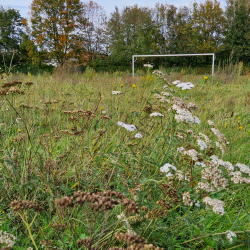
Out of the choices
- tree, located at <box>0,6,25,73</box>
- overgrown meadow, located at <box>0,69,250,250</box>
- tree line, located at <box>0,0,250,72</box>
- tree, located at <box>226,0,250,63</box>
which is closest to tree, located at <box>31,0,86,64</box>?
tree line, located at <box>0,0,250,72</box>

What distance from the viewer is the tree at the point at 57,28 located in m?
25.9

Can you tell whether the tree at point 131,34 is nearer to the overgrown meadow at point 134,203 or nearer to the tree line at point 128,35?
the tree line at point 128,35

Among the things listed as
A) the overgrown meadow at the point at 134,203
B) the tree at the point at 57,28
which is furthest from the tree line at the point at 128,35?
the overgrown meadow at the point at 134,203

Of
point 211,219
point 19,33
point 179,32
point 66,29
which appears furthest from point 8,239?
point 19,33

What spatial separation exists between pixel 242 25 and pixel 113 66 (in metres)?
16.8

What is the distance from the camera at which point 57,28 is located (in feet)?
86.5

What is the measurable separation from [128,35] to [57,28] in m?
9.61

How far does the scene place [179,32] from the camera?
100ft

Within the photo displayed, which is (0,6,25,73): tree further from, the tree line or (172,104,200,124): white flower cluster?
(172,104,200,124): white flower cluster

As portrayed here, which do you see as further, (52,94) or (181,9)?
(181,9)

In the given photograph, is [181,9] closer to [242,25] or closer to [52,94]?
[242,25]

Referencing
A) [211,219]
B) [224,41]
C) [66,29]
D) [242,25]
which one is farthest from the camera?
[224,41]

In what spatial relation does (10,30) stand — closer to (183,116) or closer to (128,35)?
(128,35)

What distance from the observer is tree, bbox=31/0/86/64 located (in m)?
25.9
